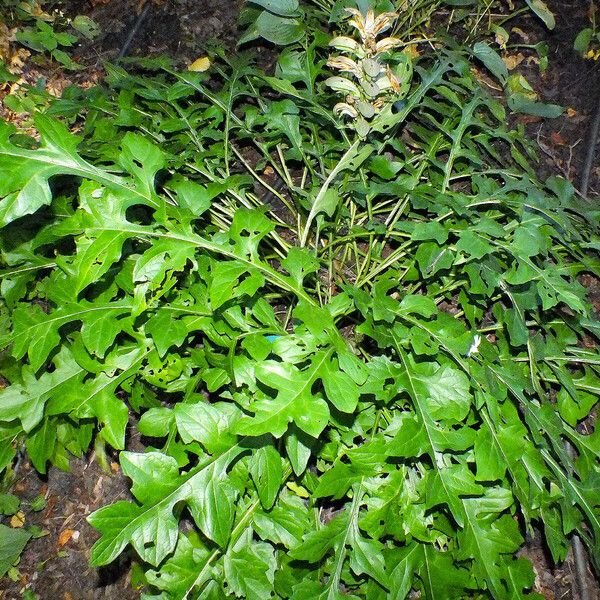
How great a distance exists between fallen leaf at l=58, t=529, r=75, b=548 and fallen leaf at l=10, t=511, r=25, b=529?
192 mm

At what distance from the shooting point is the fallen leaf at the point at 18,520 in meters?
2.38

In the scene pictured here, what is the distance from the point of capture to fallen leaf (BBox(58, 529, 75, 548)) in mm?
2314

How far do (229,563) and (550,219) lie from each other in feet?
4.70

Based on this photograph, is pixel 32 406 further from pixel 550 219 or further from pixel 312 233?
pixel 550 219

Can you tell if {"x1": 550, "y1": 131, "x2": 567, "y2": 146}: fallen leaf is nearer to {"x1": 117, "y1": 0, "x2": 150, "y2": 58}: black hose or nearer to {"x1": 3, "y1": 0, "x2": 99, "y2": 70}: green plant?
{"x1": 117, "y1": 0, "x2": 150, "y2": 58}: black hose

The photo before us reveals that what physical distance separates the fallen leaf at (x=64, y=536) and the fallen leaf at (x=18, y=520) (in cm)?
19

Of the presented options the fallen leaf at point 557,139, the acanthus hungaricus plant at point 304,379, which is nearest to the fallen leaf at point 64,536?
the acanthus hungaricus plant at point 304,379

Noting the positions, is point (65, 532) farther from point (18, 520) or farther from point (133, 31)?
point (133, 31)

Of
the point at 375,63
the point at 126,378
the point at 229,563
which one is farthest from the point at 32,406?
the point at 375,63

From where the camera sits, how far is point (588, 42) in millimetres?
2574

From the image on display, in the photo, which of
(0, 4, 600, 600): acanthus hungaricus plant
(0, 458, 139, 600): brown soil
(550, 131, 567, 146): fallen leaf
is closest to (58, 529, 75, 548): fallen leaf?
(0, 458, 139, 600): brown soil

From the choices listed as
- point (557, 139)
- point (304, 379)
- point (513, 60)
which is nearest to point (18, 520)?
point (304, 379)

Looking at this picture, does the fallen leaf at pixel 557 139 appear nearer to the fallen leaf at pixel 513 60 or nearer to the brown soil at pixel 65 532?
the fallen leaf at pixel 513 60

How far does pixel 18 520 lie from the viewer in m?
2.39
